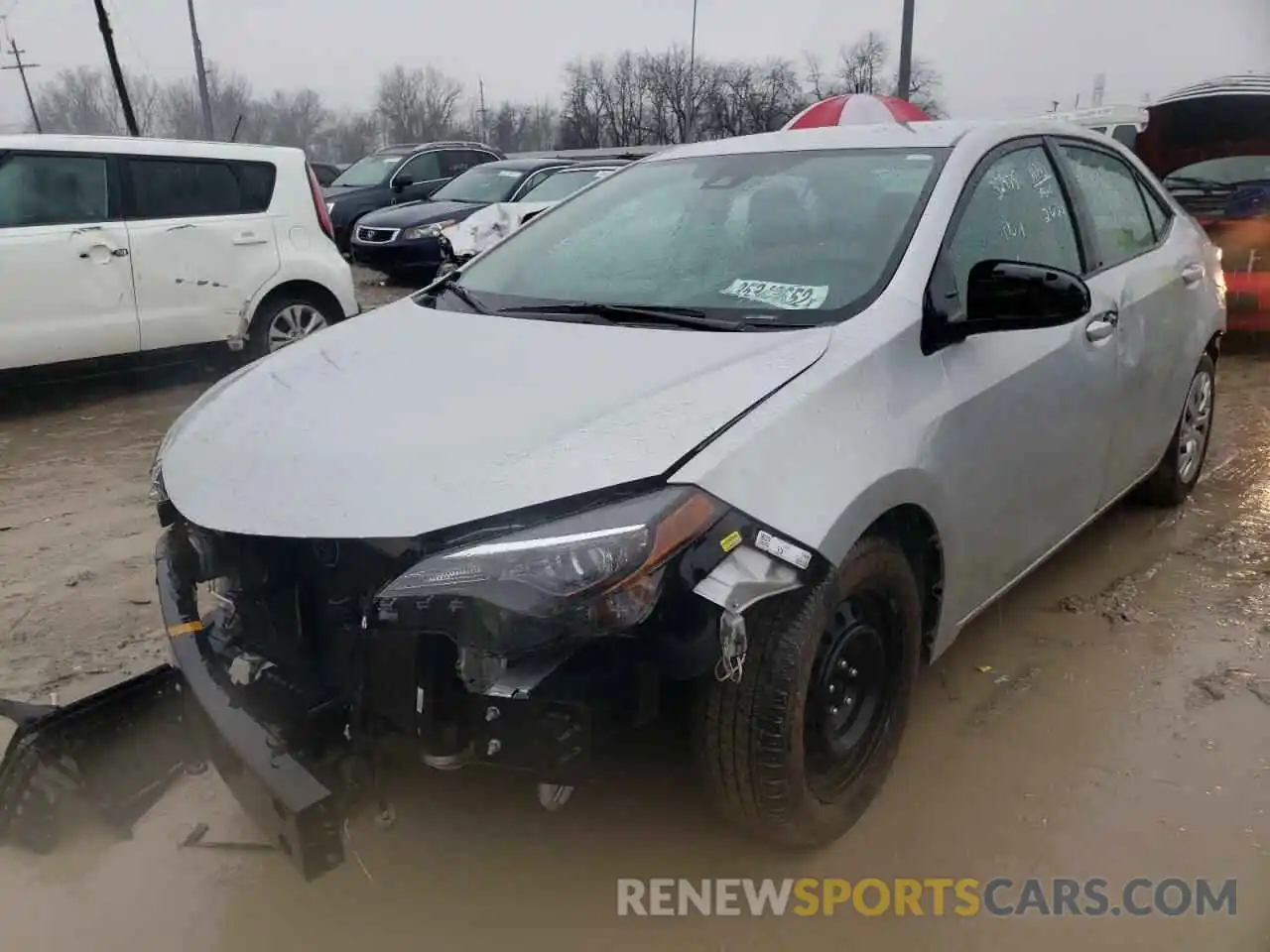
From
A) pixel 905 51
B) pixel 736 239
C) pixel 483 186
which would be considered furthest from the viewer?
pixel 905 51

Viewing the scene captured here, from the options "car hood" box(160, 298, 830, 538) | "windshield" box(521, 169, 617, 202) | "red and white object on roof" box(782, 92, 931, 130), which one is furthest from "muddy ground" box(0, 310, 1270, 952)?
"windshield" box(521, 169, 617, 202)

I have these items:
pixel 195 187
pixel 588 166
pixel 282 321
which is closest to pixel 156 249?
pixel 195 187

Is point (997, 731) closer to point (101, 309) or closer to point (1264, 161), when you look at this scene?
point (101, 309)

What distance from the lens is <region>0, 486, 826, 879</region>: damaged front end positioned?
5.87 feet

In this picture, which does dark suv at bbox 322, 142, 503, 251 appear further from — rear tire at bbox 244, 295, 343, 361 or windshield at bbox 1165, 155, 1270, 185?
windshield at bbox 1165, 155, 1270, 185

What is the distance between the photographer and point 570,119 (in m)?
58.2

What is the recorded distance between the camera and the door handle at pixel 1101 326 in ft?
10.1

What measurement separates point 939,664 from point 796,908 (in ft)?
3.94

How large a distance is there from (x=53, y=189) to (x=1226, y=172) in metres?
8.47

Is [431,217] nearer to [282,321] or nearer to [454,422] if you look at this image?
[282,321]

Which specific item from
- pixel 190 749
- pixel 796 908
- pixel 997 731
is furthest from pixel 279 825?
pixel 997 731

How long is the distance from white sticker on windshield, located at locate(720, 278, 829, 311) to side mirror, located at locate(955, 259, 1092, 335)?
1.15 feet

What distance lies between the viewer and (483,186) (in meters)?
→ 12.4

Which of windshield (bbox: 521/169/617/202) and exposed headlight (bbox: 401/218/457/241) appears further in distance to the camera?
windshield (bbox: 521/169/617/202)
